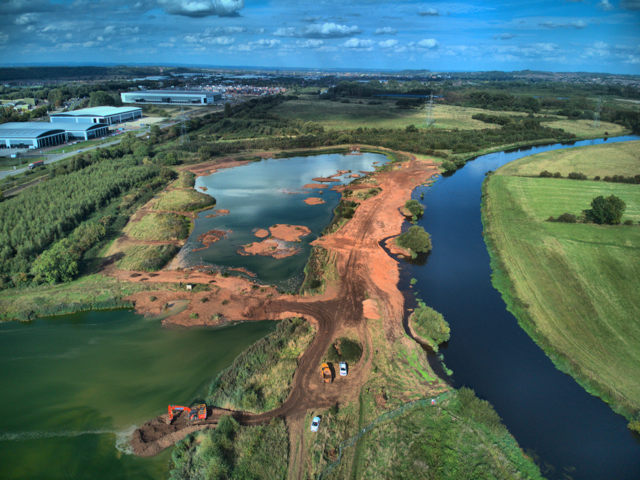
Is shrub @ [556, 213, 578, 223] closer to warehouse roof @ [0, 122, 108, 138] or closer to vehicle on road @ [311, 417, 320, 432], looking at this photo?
vehicle on road @ [311, 417, 320, 432]

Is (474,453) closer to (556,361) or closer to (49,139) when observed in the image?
(556,361)

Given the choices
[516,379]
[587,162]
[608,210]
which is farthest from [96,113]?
[587,162]

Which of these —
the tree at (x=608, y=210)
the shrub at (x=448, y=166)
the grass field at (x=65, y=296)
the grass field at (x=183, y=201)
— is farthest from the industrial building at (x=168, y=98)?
the tree at (x=608, y=210)

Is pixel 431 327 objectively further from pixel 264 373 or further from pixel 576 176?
pixel 576 176

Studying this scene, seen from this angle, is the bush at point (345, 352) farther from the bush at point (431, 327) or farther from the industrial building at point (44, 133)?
the industrial building at point (44, 133)

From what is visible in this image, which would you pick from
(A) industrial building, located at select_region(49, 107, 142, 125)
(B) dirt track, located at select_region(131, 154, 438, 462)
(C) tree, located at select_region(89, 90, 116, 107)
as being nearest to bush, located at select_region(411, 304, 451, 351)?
(B) dirt track, located at select_region(131, 154, 438, 462)

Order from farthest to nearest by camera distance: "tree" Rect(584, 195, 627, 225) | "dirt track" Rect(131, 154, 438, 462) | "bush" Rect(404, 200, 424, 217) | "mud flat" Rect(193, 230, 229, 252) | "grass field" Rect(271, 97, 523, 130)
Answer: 1. "grass field" Rect(271, 97, 523, 130)
2. "bush" Rect(404, 200, 424, 217)
3. "tree" Rect(584, 195, 627, 225)
4. "mud flat" Rect(193, 230, 229, 252)
5. "dirt track" Rect(131, 154, 438, 462)
